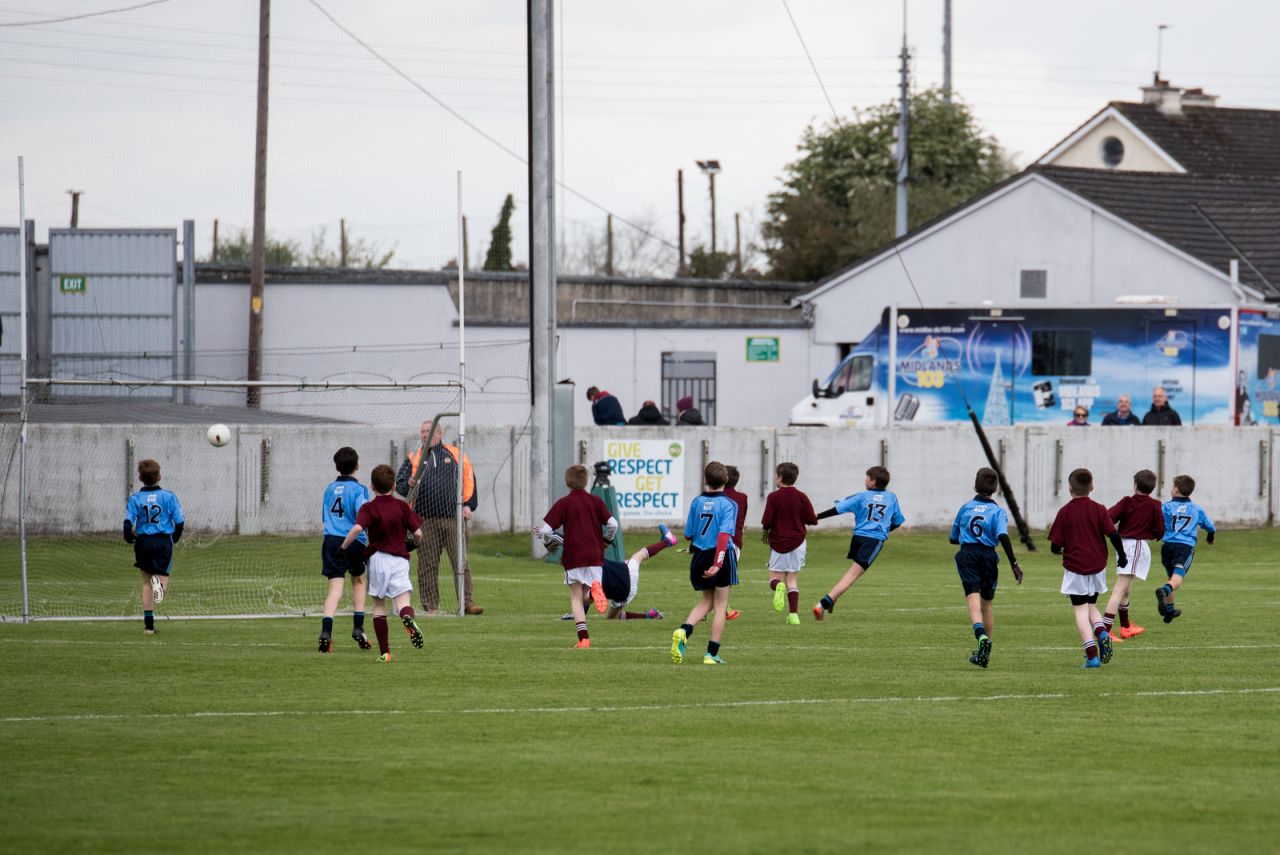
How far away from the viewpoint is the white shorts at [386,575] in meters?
14.7

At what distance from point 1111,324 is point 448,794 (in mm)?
27109

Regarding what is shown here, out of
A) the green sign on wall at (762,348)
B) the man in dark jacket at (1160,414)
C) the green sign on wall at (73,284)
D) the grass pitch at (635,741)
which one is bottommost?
the grass pitch at (635,741)

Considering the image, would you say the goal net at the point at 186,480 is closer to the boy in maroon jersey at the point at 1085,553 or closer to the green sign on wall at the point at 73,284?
the green sign on wall at the point at 73,284

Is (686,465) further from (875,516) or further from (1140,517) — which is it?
(1140,517)

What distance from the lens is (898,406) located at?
1363 inches

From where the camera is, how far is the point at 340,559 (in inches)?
618

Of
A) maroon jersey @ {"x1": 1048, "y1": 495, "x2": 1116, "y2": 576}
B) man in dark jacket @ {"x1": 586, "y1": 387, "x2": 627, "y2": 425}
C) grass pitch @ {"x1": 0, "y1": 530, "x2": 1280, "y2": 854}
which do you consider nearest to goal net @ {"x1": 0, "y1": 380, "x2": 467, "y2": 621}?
man in dark jacket @ {"x1": 586, "y1": 387, "x2": 627, "y2": 425}

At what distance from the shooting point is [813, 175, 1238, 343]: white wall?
130 feet

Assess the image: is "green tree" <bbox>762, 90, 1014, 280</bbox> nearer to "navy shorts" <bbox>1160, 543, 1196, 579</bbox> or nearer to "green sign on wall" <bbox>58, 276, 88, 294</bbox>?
"green sign on wall" <bbox>58, 276, 88, 294</bbox>

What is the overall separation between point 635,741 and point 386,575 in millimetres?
4844

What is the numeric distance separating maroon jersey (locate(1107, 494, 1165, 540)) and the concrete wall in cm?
1340

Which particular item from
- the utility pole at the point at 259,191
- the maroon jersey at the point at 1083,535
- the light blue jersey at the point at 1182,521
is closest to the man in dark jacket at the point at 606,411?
the utility pole at the point at 259,191

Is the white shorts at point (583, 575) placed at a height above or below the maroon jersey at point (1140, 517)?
below

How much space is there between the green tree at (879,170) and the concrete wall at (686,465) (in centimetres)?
3303
